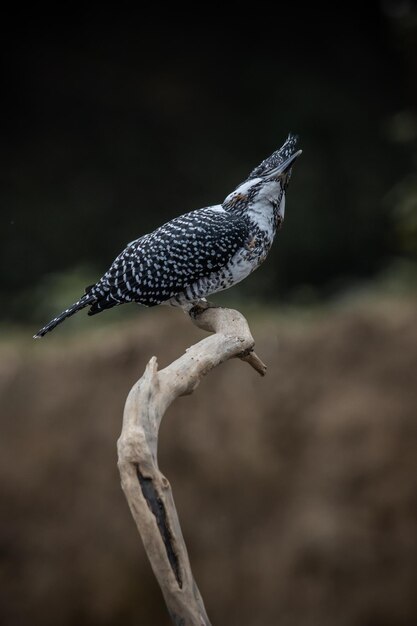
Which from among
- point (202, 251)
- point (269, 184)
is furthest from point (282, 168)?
point (202, 251)

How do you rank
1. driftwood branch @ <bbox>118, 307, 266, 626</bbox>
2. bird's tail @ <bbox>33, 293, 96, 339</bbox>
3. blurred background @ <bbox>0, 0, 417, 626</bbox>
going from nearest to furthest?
1. driftwood branch @ <bbox>118, 307, 266, 626</bbox>
2. bird's tail @ <bbox>33, 293, 96, 339</bbox>
3. blurred background @ <bbox>0, 0, 417, 626</bbox>

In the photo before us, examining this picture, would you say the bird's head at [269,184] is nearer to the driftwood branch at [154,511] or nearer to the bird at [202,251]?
the bird at [202,251]

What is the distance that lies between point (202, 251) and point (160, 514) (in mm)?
822

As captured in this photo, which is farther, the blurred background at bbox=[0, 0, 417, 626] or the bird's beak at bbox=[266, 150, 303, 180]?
the blurred background at bbox=[0, 0, 417, 626]

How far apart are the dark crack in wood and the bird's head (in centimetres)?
89

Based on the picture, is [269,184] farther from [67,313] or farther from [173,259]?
[67,313]

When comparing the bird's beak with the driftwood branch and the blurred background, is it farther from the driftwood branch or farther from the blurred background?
the blurred background

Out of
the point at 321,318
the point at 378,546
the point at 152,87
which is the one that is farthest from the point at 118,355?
the point at 152,87

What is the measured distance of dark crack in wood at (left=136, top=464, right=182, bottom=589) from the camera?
178cm

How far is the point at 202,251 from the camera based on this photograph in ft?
7.99

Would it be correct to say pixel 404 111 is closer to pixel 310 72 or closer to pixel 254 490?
pixel 310 72

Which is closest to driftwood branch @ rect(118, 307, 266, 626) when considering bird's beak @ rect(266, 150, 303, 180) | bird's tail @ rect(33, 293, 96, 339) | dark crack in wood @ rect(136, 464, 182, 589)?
dark crack in wood @ rect(136, 464, 182, 589)

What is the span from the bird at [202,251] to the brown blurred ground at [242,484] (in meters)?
1.92

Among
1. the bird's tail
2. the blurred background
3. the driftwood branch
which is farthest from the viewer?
the blurred background
